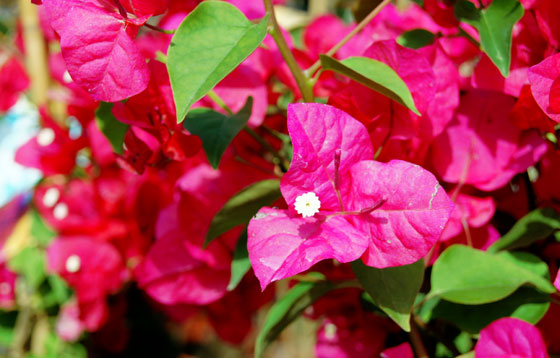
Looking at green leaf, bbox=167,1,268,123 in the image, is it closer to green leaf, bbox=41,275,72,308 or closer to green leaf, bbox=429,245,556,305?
green leaf, bbox=429,245,556,305

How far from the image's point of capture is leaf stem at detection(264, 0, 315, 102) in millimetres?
332

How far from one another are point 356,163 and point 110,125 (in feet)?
0.70

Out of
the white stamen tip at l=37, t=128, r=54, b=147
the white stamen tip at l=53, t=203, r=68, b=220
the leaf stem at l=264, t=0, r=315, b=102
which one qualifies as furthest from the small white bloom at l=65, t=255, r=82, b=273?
the leaf stem at l=264, t=0, r=315, b=102

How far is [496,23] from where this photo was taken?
1.18ft

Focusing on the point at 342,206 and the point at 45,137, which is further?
the point at 45,137

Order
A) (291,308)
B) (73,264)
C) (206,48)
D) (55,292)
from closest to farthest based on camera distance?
(206,48) → (291,308) → (73,264) → (55,292)

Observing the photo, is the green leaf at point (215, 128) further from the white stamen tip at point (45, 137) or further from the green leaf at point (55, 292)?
the green leaf at point (55, 292)

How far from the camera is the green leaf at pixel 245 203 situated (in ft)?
1.23

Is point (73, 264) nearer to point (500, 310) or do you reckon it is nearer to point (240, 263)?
point (240, 263)

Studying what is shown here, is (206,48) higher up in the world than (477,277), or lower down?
higher up

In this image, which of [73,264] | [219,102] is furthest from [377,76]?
[73,264]

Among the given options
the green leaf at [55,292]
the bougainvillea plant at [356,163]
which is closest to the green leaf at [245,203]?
the bougainvillea plant at [356,163]

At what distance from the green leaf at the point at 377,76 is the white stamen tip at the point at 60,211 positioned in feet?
1.98

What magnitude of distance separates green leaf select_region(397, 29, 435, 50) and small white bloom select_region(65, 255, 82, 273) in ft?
1.85
